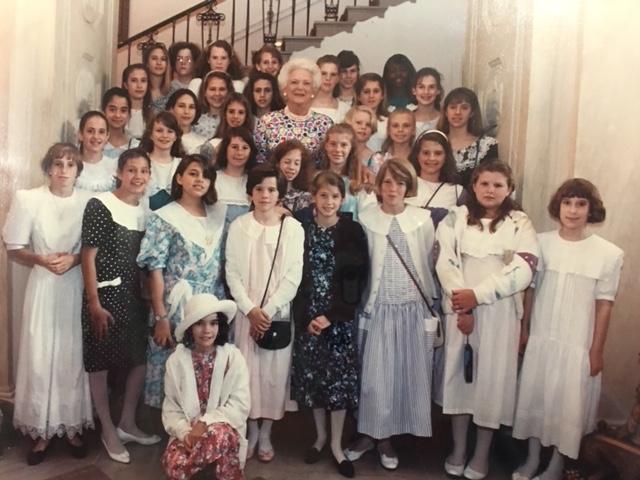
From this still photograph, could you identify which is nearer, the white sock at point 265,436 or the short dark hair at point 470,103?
the white sock at point 265,436

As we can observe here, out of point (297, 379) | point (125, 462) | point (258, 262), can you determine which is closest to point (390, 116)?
point (258, 262)

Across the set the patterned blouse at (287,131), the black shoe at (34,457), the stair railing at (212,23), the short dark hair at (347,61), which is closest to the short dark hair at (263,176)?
the patterned blouse at (287,131)

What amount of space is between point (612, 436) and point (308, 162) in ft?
5.38

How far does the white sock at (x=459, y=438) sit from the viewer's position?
2.95 metres

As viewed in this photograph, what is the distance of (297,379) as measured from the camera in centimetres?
289

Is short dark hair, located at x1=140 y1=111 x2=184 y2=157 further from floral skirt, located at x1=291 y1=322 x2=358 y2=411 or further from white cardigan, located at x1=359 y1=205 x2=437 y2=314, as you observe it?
floral skirt, located at x1=291 y1=322 x2=358 y2=411

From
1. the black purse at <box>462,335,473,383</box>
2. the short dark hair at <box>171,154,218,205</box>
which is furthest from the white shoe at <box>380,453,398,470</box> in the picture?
the short dark hair at <box>171,154,218,205</box>

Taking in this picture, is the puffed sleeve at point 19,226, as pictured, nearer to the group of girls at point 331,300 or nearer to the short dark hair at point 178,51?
the group of girls at point 331,300

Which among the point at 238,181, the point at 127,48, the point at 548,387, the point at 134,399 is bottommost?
the point at 134,399

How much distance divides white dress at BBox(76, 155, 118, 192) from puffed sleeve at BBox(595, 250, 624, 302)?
2.04 m

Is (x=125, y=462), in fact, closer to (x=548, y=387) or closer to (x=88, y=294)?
(x=88, y=294)

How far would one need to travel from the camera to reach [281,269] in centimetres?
286

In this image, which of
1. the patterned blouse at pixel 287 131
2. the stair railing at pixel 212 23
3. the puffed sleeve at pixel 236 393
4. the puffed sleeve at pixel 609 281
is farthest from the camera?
the stair railing at pixel 212 23

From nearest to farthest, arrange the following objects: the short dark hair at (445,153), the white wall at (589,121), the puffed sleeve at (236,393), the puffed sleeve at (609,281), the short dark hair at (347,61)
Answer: the puffed sleeve at (236,393)
the puffed sleeve at (609,281)
the white wall at (589,121)
the short dark hair at (445,153)
the short dark hair at (347,61)
